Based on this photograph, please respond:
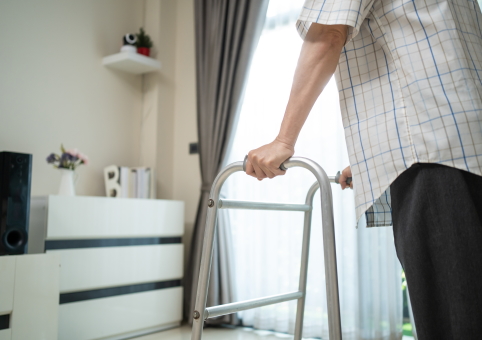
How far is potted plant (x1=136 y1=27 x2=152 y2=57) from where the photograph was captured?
135 inches

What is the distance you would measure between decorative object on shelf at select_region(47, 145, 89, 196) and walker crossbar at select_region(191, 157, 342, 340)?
6.11 ft

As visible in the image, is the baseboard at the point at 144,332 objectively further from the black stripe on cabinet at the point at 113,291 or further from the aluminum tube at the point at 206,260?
the aluminum tube at the point at 206,260

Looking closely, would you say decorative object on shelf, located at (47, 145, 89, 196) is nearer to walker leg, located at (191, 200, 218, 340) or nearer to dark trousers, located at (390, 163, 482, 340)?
walker leg, located at (191, 200, 218, 340)

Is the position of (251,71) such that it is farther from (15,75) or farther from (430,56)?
(430,56)

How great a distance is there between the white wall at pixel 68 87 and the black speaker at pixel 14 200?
586mm

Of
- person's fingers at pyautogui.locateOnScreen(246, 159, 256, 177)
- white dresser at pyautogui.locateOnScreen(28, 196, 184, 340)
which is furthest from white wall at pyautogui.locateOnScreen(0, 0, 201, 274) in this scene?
person's fingers at pyautogui.locateOnScreen(246, 159, 256, 177)

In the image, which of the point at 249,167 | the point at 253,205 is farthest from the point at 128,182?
the point at 249,167

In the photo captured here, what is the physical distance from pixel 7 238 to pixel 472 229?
2095 mm

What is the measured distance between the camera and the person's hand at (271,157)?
97 cm

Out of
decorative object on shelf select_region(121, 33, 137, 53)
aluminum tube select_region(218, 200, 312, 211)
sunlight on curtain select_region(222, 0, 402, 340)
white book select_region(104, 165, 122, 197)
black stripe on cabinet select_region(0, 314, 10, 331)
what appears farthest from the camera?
decorative object on shelf select_region(121, 33, 137, 53)

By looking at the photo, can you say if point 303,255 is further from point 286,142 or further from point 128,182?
point 128,182

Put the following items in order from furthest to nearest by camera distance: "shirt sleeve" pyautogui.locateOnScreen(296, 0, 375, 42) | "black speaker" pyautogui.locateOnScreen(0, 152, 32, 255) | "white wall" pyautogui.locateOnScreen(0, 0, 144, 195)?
"white wall" pyautogui.locateOnScreen(0, 0, 144, 195) < "black speaker" pyautogui.locateOnScreen(0, 152, 32, 255) < "shirt sleeve" pyautogui.locateOnScreen(296, 0, 375, 42)

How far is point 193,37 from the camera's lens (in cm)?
363

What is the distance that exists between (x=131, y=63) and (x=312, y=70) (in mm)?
2646
